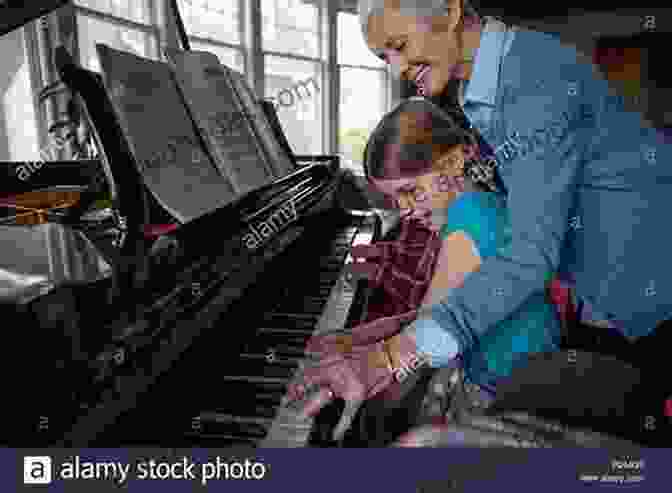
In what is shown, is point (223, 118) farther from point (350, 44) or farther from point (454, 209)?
point (350, 44)

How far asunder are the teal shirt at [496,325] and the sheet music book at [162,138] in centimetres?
54

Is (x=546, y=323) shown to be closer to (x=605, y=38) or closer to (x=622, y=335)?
(x=622, y=335)

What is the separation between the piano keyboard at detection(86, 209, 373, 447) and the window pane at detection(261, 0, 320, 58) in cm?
313

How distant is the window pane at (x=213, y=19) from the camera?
3.83 meters

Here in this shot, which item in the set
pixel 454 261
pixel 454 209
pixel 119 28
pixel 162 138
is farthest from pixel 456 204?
pixel 119 28

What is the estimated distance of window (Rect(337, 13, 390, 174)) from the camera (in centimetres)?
212

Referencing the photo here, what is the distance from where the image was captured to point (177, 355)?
0.80m

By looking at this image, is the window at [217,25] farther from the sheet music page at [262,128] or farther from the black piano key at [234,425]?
the black piano key at [234,425]

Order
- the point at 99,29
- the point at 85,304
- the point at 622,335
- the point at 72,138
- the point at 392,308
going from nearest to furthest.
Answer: the point at 85,304, the point at 622,335, the point at 392,308, the point at 72,138, the point at 99,29

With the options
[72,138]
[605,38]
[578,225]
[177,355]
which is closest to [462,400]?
[578,225]

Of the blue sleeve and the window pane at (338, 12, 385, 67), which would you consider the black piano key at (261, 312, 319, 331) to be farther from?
the window pane at (338, 12, 385, 67)

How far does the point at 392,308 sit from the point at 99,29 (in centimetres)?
240

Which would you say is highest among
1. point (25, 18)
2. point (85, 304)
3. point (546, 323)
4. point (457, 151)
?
point (25, 18)

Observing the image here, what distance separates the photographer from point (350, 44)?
3.49 m
